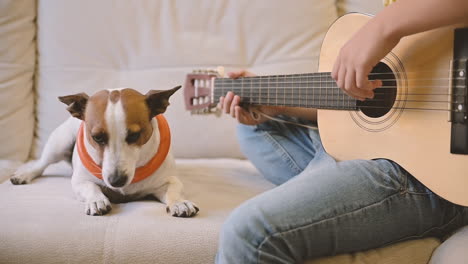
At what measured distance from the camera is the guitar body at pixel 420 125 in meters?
0.97

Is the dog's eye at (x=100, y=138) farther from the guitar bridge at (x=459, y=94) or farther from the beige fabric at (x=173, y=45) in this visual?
the guitar bridge at (x=459, y=94)

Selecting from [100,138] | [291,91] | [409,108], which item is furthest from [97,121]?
[409,108]

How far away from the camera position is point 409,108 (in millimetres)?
1055

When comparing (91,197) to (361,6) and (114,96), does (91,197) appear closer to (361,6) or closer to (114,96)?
(114,96)

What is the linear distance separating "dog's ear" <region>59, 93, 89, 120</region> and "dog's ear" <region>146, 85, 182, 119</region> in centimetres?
18

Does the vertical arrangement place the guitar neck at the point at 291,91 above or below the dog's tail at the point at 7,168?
above

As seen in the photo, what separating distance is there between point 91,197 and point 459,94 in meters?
0.94

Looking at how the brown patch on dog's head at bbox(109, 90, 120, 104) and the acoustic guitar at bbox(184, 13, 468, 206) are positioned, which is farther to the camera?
the brown patch on dog's head at bbox(109, 90, 120, 104)

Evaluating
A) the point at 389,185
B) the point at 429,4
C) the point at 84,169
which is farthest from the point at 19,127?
the point at 429,4

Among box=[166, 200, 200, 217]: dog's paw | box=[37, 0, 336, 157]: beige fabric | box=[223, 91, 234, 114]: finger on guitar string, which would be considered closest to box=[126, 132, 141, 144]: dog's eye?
box=[166, 200, 200, 217]: dog's paw

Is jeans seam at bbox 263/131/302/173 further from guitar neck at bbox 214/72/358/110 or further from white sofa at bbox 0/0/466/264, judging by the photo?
white sofa at bbox 0/0/466/264

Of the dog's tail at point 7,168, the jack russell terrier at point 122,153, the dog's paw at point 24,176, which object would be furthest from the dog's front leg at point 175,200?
the dog's tail at point 7,168

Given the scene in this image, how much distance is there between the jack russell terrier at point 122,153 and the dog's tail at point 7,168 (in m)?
0.12

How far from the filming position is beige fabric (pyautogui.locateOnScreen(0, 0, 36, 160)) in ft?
6.21
